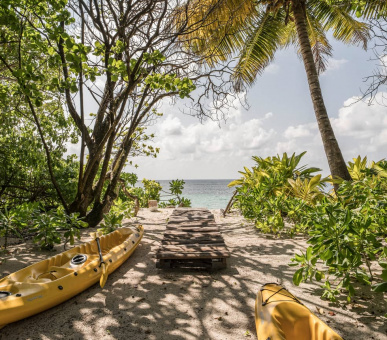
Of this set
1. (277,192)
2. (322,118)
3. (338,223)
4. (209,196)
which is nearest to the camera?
(338,223)

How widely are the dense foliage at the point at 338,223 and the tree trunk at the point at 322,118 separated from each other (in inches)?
18.8

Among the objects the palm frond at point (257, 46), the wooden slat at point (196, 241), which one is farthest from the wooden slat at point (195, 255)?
the palm frond at point (257, 46)

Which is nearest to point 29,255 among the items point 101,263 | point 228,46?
point 101,263

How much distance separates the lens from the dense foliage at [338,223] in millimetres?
2932

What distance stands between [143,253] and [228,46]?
29.6 feet

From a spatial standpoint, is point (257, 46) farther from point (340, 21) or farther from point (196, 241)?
point (196, 241)

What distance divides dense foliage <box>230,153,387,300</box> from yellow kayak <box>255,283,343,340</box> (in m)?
0.57

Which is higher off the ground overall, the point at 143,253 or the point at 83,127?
the point at 83,127

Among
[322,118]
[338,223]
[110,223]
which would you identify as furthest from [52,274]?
[322,118]

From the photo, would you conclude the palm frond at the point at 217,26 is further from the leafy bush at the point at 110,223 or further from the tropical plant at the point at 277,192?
the leafy bush at the point at 110,223

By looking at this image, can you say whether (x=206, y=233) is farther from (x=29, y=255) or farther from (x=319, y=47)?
(x=319, y=47)

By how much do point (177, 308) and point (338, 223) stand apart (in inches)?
92.4

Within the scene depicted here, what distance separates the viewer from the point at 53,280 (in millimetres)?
3525

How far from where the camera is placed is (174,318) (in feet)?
10.4
